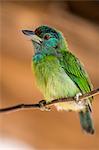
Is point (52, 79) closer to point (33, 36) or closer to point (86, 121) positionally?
point (86, 121)

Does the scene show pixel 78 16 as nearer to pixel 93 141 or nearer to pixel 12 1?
pixel 12 1

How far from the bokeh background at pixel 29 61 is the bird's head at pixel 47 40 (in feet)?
5.83

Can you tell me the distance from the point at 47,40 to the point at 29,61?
200 centimetres

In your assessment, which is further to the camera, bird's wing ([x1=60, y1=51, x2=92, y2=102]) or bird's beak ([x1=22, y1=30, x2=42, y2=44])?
bird's wing ([x1=60, y1=51, x2=92, y2=102])

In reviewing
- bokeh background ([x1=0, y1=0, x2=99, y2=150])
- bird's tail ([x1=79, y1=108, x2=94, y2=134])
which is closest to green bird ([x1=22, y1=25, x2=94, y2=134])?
bird's tail ([x1=79, y1=108, x2=94, y2=134])

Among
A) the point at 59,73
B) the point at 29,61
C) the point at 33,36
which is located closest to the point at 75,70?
the point at 59,73

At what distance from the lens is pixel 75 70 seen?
4.98 feet

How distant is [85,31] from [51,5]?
279 mm

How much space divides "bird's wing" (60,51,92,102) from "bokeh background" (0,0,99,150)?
176 cm

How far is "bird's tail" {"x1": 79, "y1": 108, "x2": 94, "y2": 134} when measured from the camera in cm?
153

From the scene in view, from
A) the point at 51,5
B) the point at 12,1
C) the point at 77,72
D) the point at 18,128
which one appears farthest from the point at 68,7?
the point at 77,72

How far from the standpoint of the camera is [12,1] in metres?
3.49

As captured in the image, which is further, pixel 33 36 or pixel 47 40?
pixel 47 40

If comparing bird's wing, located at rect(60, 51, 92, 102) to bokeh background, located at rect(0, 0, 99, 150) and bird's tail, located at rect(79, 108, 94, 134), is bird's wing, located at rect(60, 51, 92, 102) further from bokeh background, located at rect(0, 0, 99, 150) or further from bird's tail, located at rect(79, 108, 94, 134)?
bokeh background, located at rect(0, 0, 99, 150)
